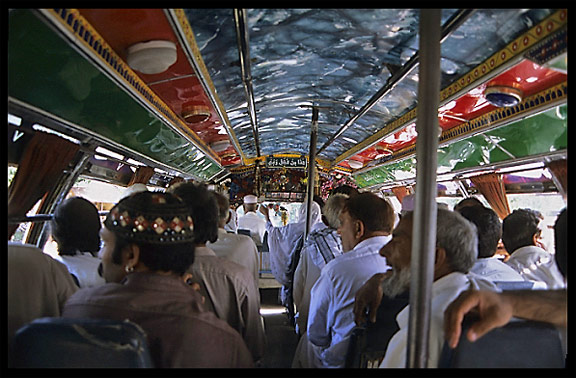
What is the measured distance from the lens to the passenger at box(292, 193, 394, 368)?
9.63 feet

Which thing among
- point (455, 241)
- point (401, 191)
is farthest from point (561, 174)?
point (401, 191)

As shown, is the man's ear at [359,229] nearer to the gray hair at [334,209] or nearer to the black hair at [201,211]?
the gray hair at [334,209]

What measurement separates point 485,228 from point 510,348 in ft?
6.69

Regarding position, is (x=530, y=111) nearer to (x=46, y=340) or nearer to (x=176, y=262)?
(x=176, y=262)

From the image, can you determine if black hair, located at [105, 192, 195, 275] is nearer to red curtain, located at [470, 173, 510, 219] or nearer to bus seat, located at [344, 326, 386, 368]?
bus seat, located at [344, 326, 386, 368]

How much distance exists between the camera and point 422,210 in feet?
5.16

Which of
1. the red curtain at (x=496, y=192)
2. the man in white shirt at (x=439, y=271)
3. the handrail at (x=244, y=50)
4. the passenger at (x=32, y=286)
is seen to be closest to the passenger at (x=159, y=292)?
the passenger at (x=32, y=286)

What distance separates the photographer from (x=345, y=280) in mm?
2955

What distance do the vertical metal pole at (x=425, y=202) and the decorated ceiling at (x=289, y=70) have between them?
62 centimetres

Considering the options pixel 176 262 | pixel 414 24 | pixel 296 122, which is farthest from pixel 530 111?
pixel 296 122

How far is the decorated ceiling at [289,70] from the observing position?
7.12ft

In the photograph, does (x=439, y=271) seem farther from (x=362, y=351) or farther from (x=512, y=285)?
(x=512, y=285)

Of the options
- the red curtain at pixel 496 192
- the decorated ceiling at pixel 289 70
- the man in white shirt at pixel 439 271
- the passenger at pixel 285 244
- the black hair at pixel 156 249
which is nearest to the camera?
the man in white shirt at pixel 439 271

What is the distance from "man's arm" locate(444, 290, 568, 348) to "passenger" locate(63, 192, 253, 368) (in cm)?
82
